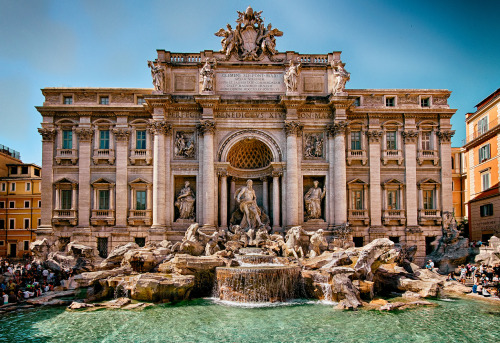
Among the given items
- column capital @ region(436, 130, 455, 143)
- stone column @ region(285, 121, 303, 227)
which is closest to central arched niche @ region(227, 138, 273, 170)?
stone column @ region(285, 121, 303, 227)

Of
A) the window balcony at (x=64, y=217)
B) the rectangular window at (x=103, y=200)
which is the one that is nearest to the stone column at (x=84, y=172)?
the window balcony at (x=64, y=217)

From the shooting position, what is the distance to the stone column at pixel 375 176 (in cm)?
2836

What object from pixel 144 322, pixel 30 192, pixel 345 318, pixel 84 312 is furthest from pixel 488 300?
pixel 30 192

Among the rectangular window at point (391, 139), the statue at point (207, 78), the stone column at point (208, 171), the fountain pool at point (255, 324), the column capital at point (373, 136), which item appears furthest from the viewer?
the rectangular window at point (391, 139)

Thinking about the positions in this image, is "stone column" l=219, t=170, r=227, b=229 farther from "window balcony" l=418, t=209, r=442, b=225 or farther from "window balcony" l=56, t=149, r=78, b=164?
"window balcony" l=418, t=209, r=442, b=225

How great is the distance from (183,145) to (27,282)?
12730mm

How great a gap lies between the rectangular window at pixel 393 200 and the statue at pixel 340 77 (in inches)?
336

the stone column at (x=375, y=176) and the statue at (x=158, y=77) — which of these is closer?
the statue at (x=158, y=77)

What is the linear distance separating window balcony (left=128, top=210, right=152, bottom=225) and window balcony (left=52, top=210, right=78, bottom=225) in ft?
13.0

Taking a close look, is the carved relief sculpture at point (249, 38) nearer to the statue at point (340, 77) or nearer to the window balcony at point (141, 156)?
the statue at point (340, 77)

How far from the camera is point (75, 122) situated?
28.6m

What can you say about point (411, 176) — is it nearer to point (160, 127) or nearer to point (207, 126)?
point (207, 126)

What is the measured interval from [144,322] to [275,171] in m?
14.8

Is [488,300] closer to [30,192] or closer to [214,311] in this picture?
[214,311]
